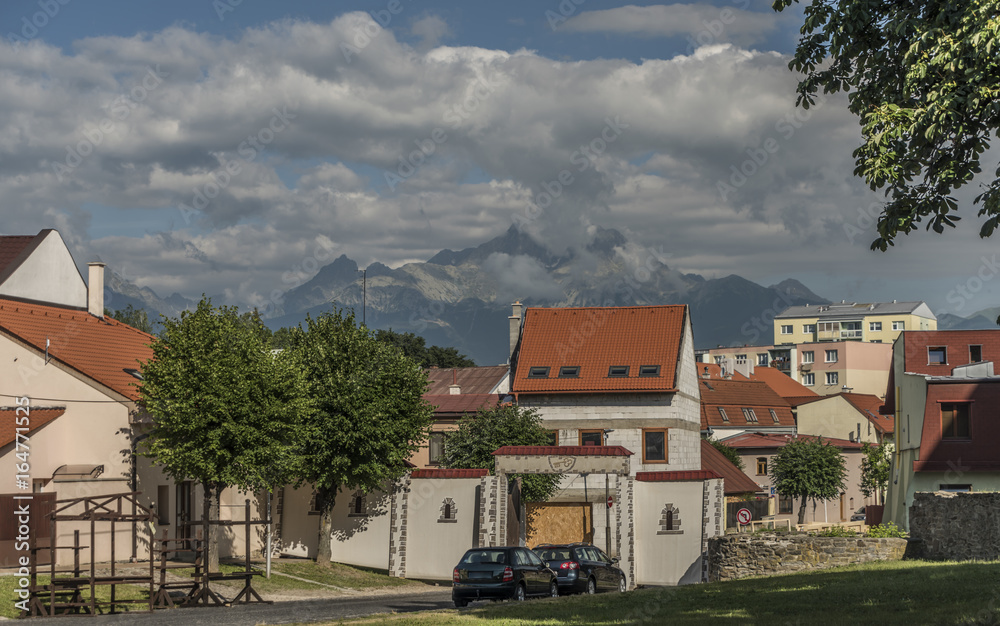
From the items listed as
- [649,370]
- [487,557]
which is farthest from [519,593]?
[649,370]

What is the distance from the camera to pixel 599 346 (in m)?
54.7

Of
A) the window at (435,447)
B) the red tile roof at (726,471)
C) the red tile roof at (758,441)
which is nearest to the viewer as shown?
the window at (435,447)

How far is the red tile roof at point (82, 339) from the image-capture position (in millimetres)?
35125

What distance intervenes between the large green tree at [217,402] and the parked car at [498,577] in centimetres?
920

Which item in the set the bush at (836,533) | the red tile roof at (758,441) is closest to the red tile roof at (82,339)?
the bush at (836,533)

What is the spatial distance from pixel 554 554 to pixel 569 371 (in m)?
23.9

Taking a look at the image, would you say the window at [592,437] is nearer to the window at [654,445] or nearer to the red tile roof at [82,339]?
the window at [654,445]

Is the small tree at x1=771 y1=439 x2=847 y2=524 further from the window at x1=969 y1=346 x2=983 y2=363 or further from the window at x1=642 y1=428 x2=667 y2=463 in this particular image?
the window at x1=969 y1=346 x2=983 y2=363

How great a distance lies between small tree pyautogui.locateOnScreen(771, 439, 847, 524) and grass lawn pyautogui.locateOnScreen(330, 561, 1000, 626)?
47846 millimetres

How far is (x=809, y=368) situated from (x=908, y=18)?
6759 inches

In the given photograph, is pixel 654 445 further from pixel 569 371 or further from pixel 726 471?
pixel 726 471

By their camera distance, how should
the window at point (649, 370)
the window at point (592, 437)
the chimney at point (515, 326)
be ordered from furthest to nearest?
the chimney at point (515, 326) → the window at point (649, 370) → the window at point (592, 437)

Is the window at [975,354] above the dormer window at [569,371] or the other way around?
above

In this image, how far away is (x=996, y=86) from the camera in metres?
12.0
